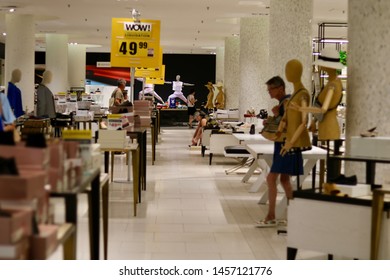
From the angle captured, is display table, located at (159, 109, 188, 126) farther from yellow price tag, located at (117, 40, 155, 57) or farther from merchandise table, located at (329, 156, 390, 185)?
merchandise table, located at (329, 156, 390, 185)

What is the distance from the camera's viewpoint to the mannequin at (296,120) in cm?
733

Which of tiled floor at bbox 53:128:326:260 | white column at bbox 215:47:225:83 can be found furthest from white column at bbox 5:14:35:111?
white column at bbox 215:47:225:83

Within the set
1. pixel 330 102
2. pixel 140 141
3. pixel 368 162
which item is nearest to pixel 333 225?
pixel 368 162

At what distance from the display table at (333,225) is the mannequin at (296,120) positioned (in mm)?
1701

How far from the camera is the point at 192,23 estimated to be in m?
24.8

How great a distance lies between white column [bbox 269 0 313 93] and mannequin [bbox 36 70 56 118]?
447cm

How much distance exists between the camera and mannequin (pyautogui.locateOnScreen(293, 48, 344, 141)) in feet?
22.5

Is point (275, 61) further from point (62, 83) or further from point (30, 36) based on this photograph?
point (62, 83)

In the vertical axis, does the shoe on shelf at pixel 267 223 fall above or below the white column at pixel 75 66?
below

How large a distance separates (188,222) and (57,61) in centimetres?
2332

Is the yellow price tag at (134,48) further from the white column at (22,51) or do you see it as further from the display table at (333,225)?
the display table at (333,225)

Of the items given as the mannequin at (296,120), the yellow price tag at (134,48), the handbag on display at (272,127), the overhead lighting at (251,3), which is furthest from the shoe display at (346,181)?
the overhead lighting at (251,3)

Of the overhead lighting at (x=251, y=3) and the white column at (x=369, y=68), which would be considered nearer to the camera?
A: the white column at (x=369, y=68)

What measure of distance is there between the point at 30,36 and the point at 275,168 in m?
16.2
